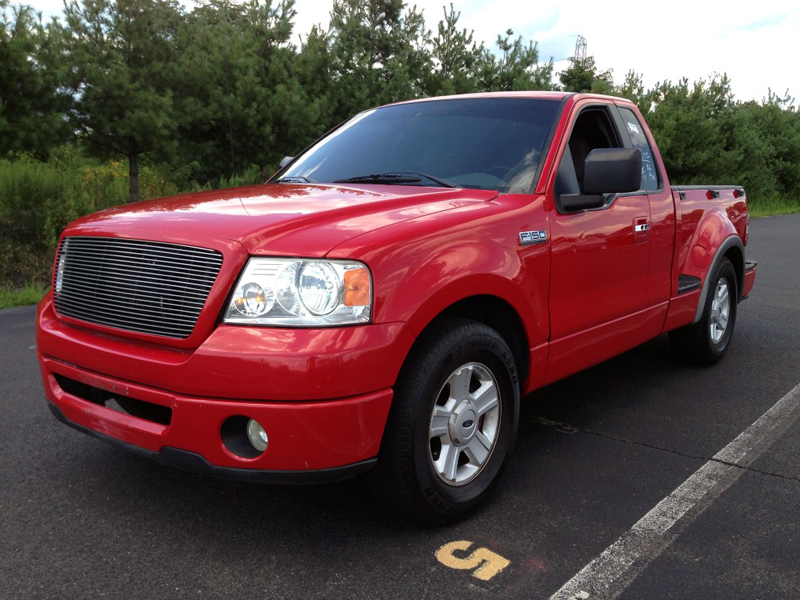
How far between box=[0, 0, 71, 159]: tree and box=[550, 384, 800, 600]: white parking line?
355 inches

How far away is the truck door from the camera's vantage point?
12.0ft

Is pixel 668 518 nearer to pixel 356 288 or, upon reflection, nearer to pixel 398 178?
pixel 356 288

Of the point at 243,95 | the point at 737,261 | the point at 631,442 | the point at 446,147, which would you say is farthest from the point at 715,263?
the point at 243,95

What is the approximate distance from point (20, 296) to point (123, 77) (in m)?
4.01

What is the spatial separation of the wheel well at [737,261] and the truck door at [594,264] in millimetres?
1465

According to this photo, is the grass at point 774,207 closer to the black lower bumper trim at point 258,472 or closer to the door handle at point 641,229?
the door handle at point 641,229

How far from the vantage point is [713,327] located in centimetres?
551

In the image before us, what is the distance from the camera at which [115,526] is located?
10.1 feet

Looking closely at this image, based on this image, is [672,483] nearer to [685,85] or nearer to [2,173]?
[2,173]

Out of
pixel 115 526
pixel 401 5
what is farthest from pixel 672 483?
pixel 401 5

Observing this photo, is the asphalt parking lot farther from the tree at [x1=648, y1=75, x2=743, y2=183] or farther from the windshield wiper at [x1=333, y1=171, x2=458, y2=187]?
the tree at [x1=648, y1=75, x2=743, y2=183]

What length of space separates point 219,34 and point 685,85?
55.7ft

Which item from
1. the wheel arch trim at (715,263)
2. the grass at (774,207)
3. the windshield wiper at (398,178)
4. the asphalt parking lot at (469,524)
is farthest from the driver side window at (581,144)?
the grass at (774,207)

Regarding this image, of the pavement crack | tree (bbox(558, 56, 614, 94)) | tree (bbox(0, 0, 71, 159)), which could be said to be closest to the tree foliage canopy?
tree (bbox(0, 0, 71, 159))
